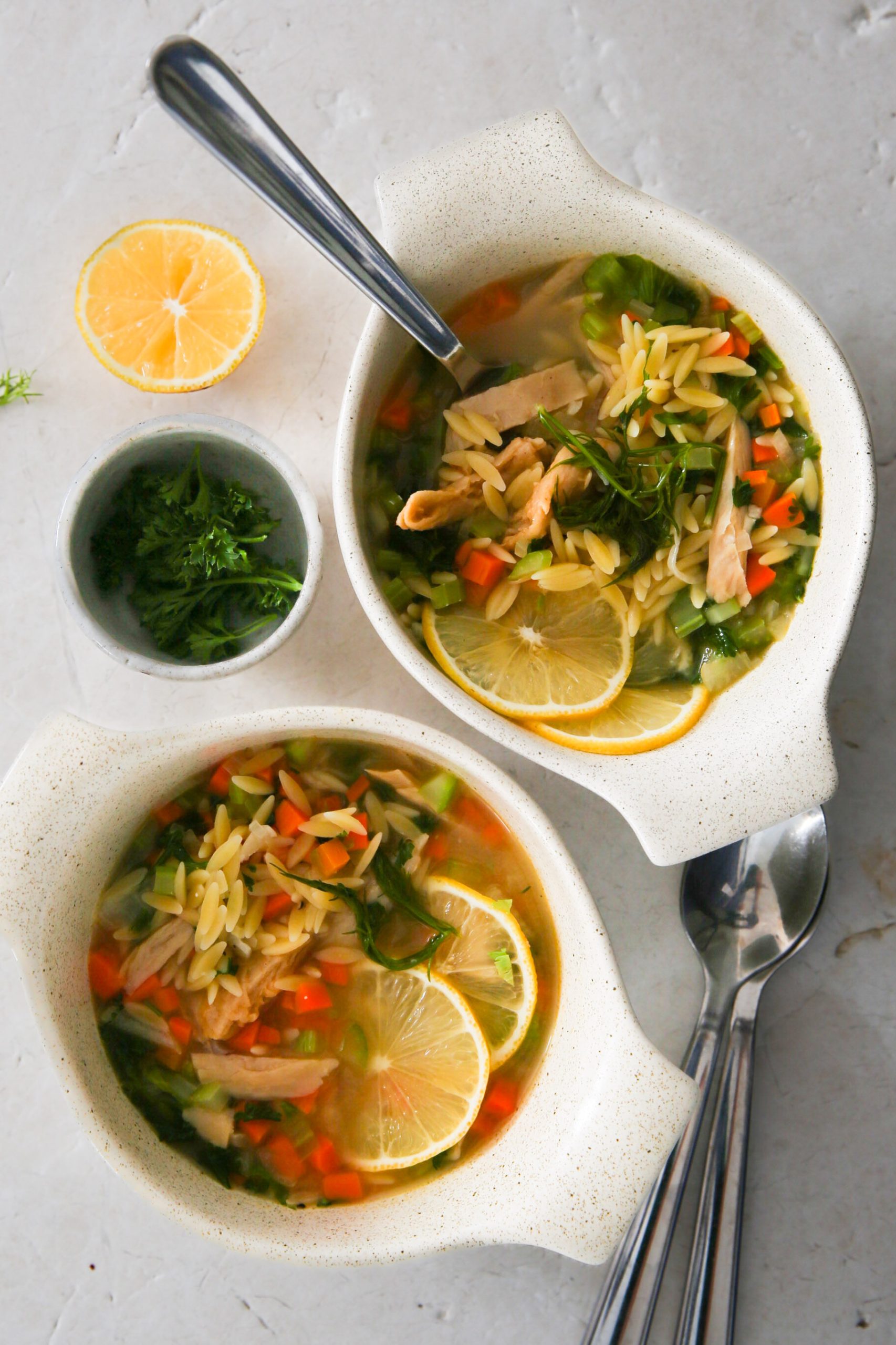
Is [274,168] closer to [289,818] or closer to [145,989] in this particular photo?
[289,818]

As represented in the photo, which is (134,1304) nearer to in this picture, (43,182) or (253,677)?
(253,677)

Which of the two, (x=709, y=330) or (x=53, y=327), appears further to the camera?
(x=53, y=327)

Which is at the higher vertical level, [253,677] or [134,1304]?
[253,677]

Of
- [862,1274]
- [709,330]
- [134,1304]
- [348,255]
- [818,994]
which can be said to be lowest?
[862,1274]

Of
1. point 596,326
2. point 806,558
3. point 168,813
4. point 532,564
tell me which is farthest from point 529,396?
point 168,813

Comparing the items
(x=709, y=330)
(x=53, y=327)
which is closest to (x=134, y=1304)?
(x=53, y=327)

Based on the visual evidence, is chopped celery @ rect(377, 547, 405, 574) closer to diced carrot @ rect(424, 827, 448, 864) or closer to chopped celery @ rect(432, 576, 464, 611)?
chopped celery @ rect(432, 576, 464, 611)

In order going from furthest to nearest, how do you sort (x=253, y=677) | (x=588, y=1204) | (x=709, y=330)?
(x=253, y=677) < (x=709, y=330) < (x=588, y=1204)
